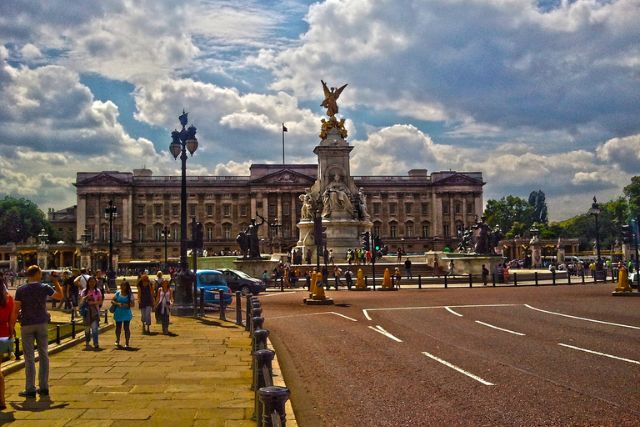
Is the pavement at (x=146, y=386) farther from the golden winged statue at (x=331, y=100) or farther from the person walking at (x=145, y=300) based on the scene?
the golden winged statue at (x=331, y=100)

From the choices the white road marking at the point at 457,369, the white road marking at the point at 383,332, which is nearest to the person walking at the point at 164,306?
the white road marking at the point at 383,332

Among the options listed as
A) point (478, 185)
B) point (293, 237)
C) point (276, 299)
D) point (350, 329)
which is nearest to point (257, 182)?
point (293, 237)

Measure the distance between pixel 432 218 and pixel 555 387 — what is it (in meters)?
126

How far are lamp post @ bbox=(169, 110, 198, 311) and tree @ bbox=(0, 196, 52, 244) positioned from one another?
135649 mm

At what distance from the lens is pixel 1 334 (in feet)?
31.5

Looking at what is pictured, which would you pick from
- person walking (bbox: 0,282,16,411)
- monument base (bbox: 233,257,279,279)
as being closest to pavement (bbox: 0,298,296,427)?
person walking (bbox: 0,282,16,411)

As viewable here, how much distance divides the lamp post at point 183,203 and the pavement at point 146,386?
7230 mm

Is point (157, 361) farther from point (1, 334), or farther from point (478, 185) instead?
point (478, 185)

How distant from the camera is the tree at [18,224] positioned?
150750mm

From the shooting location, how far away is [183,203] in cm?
2422

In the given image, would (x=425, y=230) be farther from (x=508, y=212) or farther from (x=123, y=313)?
(x=123, y=313)

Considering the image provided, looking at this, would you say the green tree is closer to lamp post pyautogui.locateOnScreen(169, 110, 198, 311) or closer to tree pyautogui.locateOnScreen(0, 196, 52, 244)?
tree pyautogui.locateOnScreen(0, 196, 52, 244)

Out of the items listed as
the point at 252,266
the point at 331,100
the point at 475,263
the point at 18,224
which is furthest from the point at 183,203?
the point at 18,224

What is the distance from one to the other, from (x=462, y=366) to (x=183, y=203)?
1466cm
